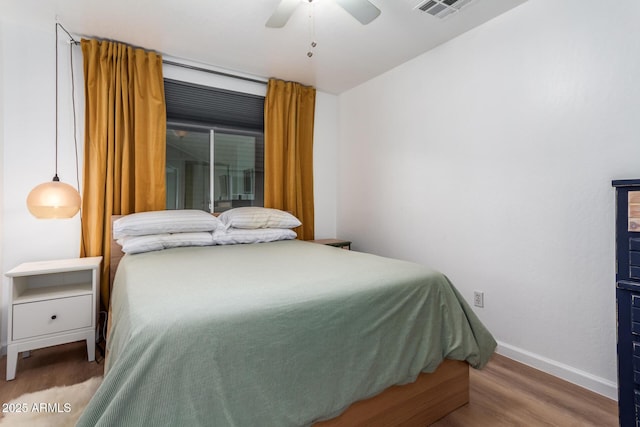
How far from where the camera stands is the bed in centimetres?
88

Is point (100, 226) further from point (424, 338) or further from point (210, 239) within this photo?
point (424, 338)

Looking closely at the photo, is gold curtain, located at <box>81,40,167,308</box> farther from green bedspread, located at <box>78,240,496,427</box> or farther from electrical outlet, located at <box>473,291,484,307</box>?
electrical outlet, located at <box>473,291,484,307</box>

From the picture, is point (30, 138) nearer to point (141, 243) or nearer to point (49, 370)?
point (141, 243)

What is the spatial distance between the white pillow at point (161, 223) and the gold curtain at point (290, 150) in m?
0.92

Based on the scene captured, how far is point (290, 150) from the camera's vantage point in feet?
11.2

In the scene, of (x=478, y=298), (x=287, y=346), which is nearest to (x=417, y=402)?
(x=287, y=346)

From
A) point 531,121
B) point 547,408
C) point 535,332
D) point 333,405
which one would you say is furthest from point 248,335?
point 531,121

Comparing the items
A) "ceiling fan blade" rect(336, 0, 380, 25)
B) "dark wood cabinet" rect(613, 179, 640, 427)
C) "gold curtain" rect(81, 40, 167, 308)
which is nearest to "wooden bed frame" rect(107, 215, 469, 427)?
"dark wood cabinet" rect(613, 179, 640, 427)

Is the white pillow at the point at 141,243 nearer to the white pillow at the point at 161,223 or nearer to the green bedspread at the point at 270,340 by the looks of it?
the white pillow at the point at 161,223

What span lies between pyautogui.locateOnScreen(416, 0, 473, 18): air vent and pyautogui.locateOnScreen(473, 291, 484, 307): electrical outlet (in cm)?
199

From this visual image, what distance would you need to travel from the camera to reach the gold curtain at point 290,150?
3.32 m

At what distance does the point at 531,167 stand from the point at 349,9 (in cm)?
151

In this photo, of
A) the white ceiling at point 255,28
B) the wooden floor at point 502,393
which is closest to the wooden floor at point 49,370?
the wooden floor at point 502,393

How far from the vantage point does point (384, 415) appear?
4.31 ft
